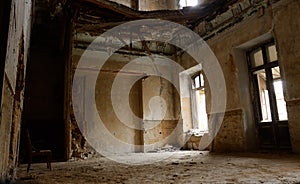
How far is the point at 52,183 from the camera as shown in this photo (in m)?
2.80

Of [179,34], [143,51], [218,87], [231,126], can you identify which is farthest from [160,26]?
[231,126]

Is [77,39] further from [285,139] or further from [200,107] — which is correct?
[285,139]

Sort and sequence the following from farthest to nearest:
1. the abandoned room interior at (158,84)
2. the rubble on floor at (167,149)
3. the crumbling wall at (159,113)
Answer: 1. the crumbling wall at (159,113)
2. the rubble on floor at (167,149)
3. the abandoned room interior at (158,84)

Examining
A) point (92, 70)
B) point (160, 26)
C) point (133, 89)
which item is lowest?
point (133, 89)

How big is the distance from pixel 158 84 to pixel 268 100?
12.0 feet

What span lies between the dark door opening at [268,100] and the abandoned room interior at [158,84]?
0.08ft

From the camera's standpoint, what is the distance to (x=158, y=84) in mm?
8156

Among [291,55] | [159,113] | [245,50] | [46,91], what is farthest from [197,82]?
[46,91]

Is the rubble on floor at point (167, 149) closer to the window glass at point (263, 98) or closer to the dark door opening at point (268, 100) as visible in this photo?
the dark door opening at point (268, 100)

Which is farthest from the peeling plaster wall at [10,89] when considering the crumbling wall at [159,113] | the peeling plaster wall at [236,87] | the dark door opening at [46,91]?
the crumbling wall at [159,113]

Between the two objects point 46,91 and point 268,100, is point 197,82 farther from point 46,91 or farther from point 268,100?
point 46,91

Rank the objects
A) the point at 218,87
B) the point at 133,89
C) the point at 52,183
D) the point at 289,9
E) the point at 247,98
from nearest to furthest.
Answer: the point at 52,183 < the point at 289,9 < the point at 247,98 < the point at 218,87 < the point at 133,89

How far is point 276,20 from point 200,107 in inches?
155

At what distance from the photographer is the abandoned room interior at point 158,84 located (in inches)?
189
